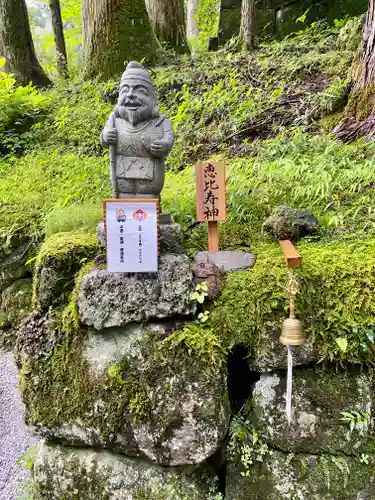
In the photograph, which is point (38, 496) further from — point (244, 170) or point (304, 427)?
point (244, 170)

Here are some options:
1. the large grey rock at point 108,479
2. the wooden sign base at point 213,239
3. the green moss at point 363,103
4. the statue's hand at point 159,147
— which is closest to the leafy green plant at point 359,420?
the large grey rock at point 108,479

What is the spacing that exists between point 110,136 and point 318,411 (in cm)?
241

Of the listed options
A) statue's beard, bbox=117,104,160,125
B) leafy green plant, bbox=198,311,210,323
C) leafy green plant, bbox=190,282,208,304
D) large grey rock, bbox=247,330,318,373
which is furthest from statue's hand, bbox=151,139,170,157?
large grey rock, bbox=247,330,318,373

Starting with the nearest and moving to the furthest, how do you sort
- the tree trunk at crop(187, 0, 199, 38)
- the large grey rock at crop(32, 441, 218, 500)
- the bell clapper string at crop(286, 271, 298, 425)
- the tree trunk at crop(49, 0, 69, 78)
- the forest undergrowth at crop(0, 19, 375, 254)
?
1. the bell clapper string at crop(286, 271, 298, 425)
2. the large grey rock at crop(32, 441, 218, 500)
3. the forest undergrowth at crop(0, 19, 375, 254)
4. the tree trunk at crop(49, 0, 69, 78)
5. the tree trunk at crop(187, 0, 199, 38)

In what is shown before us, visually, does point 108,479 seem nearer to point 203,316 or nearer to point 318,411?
point 203,316

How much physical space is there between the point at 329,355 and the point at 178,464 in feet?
3.94

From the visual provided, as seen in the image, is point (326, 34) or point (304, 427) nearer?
point (304, 427)

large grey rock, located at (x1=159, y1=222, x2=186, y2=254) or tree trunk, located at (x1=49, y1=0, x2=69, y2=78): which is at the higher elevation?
tree trunk, located at (x1=49, y1=0, x2=69, y2=78)

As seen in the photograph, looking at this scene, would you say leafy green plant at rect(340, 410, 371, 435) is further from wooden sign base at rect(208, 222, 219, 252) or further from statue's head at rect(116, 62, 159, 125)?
statue's head at rect(116, 62, 159, 125)

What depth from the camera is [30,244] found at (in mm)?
4781

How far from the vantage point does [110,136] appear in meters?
2.69

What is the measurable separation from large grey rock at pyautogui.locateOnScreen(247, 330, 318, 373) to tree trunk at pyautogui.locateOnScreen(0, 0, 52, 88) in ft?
31.1

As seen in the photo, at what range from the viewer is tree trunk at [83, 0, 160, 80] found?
7.91m

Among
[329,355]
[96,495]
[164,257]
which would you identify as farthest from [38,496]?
[329,355]
